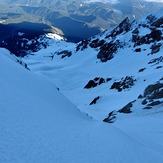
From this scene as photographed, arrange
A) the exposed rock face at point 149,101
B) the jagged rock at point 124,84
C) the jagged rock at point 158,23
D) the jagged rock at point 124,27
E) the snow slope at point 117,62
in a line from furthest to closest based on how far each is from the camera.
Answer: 1. the jagged rock at point 124,27
2. the jagged rock at point 158,23
3. the snow slope at point 117,62
4. the jagged rock at point 124,84
5. the exposed rock face at point 149,101

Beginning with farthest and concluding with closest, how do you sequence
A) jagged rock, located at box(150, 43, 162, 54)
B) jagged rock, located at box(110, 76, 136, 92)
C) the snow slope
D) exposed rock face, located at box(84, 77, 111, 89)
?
1. jagged rock, located at box(150, 43, 162, 54)
2. exposed rock face, located at box(84, 77, 111, 89)
3. the snow slope
4. jagged rock, located at box(110, 76, 136, 92)

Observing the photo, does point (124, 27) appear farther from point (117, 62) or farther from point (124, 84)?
point (124, 84)

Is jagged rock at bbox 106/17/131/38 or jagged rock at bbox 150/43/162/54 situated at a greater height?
jagged rock at bbox 150/43/162/54

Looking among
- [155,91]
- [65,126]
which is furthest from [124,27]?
[65,126]

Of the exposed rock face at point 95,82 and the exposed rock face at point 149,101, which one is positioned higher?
the exposed rock face at point 149,101

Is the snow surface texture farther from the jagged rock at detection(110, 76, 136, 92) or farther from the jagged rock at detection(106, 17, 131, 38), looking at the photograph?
the jagged rock at detection(106, 17, 131, 38)

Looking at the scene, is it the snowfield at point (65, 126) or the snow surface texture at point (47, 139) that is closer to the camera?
the snow surface texture at point (47, 139)

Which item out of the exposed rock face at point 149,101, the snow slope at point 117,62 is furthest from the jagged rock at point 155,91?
the snow slope at point 117,62

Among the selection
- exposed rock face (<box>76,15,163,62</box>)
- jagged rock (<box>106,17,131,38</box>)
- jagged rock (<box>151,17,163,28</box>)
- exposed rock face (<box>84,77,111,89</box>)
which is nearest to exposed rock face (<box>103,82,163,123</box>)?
exposed rock face (<box>84,77,111,89</box>)

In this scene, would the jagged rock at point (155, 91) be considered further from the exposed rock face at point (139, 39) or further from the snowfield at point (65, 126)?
the exposed rock face at point (139, 39)

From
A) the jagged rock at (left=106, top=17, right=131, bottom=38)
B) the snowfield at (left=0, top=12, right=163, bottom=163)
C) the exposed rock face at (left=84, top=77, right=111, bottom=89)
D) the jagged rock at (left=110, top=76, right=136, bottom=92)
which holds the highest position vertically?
the snowfield at (left=0, top=12, right=163, bottom=163)

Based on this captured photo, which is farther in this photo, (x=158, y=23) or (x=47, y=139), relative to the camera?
(x=158, y=23)

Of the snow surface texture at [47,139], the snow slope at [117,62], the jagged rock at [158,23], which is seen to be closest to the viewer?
the snow surface texture at [47,139]

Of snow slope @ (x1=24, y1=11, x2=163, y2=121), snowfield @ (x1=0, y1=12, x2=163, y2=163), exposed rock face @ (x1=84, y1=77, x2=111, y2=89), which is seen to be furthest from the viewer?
exposed rock face @ (x1=84, y1=77, x2=111, y2=89)
